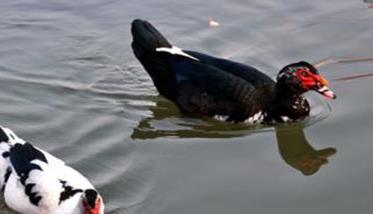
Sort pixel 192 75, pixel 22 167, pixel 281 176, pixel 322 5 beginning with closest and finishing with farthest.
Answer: pixel 22 167 → pixel 281 176 → pixel 192 75 → pixel 322 5

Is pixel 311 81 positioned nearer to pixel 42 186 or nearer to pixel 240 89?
pixel 240 89

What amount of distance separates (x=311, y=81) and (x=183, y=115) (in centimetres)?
135

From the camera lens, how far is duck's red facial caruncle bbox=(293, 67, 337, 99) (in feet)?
28.0

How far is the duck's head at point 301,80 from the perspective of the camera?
8.58m

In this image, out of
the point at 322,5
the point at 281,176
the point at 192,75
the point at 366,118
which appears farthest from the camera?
the point at 322,5

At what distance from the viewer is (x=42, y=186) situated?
676 cm

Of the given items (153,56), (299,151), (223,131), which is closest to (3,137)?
(223,131)

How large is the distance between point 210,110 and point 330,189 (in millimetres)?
1912

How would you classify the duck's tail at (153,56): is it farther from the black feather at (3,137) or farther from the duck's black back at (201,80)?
the black feather at (3,137)

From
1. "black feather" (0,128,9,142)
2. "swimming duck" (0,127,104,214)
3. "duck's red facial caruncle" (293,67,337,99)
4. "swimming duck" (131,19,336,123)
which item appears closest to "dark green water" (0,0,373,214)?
"swimming duck" (131,19,336,123)

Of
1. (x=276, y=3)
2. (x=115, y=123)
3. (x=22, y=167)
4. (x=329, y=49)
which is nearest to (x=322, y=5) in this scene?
(x=276, y=3)

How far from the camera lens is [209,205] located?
22.9ft

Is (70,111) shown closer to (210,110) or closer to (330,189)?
(210,110)

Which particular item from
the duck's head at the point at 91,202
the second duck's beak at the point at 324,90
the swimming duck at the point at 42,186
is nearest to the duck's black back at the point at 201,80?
the second duck's beak at the point at 324,90
